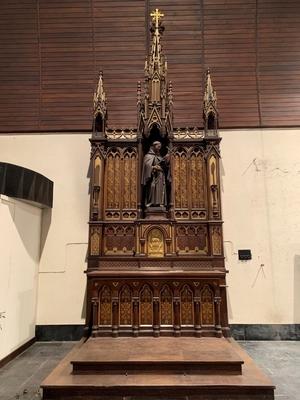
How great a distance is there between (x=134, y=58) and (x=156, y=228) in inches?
139

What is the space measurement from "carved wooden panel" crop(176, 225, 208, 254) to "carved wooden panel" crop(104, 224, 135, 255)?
81 centimetres

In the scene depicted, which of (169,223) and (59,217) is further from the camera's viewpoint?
(59,217)

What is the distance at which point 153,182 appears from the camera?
5.45 meters

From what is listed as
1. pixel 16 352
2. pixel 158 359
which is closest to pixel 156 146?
pixel 158 359

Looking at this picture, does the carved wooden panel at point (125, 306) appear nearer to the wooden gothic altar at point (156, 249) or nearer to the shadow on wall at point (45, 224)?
the wooden gothic altar at point (156, 249)

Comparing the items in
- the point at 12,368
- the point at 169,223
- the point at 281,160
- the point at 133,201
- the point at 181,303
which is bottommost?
the point at 12,368

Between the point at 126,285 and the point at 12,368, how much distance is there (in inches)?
72.9

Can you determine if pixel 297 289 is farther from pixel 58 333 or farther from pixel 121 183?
pixel 58 333

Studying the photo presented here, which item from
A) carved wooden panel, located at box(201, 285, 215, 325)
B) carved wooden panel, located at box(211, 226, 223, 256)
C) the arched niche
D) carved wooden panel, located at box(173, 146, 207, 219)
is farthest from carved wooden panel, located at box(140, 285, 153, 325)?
carved wooden panel, located at box(173, 146, 207, 219)

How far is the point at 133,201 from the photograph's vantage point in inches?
219

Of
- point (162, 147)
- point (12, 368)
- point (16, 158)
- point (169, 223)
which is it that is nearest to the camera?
point (12, 368)

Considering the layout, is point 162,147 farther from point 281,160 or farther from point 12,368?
point 12,368

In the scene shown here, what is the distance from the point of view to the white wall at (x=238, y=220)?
568 cm

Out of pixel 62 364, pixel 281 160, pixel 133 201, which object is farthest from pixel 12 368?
pixel 281 160
